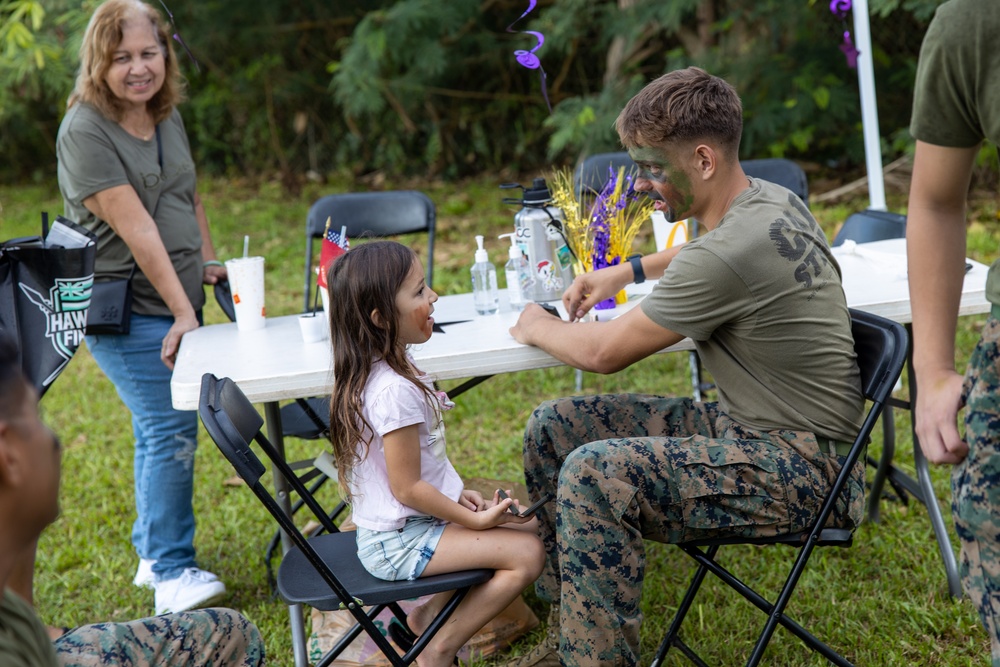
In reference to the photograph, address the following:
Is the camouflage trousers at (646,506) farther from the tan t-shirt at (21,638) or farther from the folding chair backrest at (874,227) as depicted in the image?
the folding chair backrest at (874,227)

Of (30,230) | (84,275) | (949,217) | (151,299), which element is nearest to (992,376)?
(949,217)

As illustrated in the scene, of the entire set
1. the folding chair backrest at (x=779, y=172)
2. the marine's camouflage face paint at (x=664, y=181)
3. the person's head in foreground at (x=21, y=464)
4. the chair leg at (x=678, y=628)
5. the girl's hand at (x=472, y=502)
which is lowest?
the chair leg at (x=678, y=628)

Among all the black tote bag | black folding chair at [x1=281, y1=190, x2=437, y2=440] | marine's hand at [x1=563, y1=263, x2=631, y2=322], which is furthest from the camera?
black folding chair at [x1=281, y1=190, x2=437, y2=440]

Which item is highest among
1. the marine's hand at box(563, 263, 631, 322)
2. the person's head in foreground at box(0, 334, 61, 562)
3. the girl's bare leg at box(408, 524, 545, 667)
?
the person's head in foreground at box(0, 334, 61, 562)

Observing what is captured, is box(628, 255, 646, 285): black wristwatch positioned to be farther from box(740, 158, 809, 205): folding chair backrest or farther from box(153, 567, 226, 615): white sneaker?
box(153, 567, 226, 615): white sneaker

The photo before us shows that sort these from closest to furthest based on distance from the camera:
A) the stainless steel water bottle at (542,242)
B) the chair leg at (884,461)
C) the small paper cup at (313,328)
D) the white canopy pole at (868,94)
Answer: the small paper cup at (313,328), the stainless steel water bottle at (542,242), the chair leg at (884,461), the white canopy pole at (868,94)

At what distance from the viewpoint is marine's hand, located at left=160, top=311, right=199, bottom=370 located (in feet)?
9.85

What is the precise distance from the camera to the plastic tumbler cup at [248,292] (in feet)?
9.62

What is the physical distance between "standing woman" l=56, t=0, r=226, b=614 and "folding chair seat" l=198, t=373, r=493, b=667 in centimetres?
86

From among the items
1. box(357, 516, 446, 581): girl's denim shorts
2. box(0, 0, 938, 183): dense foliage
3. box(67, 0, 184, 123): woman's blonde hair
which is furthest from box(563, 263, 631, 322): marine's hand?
box(0, 0, 938, 183): dense foliage

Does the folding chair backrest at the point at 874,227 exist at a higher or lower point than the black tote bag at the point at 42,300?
lower

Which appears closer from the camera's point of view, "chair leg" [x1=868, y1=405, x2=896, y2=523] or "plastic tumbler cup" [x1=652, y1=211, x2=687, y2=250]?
"plastic tumbler cup" [x1=652, y1=211, x2=687, y2=250]

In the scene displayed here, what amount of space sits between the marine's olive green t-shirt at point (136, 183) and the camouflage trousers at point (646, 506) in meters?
1.63

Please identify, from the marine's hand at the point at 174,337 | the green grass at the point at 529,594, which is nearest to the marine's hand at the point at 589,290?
the green grass at the point at 529,594
